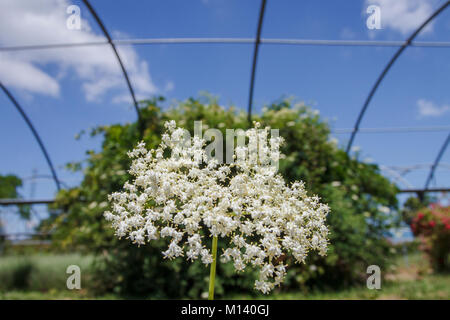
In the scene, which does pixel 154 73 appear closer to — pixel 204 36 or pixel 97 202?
pixel 204 36

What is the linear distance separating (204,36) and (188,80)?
0.88 metres

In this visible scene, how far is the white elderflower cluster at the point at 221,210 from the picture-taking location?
3.61ft

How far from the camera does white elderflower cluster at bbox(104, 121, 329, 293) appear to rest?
1.10 metres

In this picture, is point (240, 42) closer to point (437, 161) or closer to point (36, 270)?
point (36, 270)

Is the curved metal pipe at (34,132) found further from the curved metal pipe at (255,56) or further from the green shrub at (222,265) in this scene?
the curved metal pipe at (255,56)

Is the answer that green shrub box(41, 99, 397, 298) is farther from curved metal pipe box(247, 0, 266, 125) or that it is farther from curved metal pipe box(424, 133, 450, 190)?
curved metal pipe box(424, 133, 450, 190)

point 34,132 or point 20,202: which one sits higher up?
point 34,132

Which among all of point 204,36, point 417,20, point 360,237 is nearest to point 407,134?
point 417,20

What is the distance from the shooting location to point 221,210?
1.12 m

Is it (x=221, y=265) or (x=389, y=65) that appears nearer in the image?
(x=221, y=265)

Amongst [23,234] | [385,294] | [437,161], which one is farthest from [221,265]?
[437,161]

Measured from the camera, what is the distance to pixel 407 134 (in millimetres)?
6570

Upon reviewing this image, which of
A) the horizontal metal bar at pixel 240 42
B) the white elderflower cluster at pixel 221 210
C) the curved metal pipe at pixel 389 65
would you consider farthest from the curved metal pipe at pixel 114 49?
the curved metal pipe at pixel 389 65

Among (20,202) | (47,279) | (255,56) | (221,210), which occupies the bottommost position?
(47,279)
